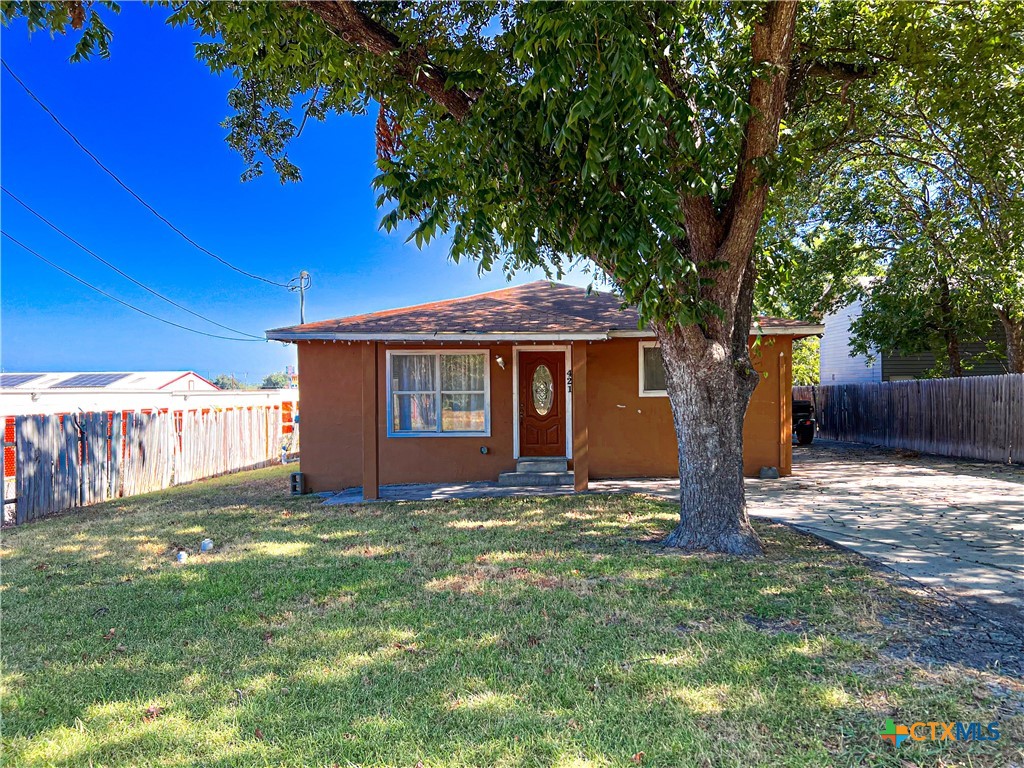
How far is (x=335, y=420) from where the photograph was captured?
9.92 metres

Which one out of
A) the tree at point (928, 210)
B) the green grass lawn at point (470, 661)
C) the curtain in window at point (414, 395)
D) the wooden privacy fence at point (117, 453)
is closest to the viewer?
the green grass lawn at point (470, 661)

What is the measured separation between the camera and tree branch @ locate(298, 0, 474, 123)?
16.5 feet

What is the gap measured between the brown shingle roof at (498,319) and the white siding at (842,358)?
1364cm

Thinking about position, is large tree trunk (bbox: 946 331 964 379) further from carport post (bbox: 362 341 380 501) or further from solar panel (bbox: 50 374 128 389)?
solar panel (bbox: 50 374 128 389)

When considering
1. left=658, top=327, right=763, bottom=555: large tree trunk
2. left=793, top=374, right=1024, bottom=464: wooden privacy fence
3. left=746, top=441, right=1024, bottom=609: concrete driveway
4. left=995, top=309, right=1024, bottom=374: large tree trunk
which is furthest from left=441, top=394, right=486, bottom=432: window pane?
left=995, top=309, right=1024, bottom=374: large tree trunk

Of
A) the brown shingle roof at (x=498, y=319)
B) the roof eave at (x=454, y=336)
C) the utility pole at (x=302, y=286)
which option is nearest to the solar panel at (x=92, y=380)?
the utility pole at (x=302, y=286)

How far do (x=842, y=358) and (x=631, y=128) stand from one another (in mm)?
22797

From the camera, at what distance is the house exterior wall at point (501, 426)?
32.5 feet

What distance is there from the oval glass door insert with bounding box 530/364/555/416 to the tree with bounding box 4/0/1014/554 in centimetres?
365

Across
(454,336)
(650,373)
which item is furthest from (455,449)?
(650,373)

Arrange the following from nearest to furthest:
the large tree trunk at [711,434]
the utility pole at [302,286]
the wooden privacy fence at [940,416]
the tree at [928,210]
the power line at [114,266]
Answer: the large tree trunk at [711,434]
the tree at [928,210]
the wooden privacy fence at [940,416]
the power line at [114,266]
the utility pole at [302,286]

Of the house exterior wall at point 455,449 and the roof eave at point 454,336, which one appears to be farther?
the house exterior wall at point 455,449

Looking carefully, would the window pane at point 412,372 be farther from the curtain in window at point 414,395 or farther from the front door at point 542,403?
the front door at point 542,403

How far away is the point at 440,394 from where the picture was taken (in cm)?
1005
